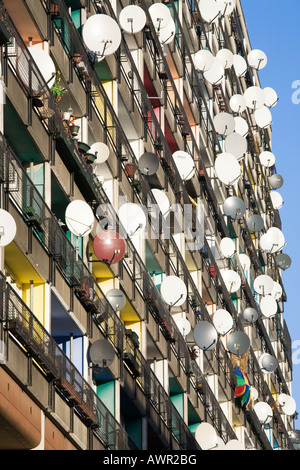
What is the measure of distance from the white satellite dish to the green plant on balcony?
1910 cm

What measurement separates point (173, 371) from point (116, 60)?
12147mm

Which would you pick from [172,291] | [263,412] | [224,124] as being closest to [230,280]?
[263,412]

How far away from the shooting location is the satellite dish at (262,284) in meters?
65.0

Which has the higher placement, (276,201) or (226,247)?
(276,201)

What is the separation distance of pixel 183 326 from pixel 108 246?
14661mm

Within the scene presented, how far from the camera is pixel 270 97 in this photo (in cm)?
6906

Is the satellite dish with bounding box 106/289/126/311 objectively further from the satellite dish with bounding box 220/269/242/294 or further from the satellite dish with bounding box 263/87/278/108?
the satellite dish with bounding box 263/87/278/108

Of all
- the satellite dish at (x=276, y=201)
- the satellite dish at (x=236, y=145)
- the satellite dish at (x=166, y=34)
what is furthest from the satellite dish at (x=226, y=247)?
the satellite dish at (x=276, y=201)

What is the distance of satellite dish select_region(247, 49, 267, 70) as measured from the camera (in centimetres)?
6794

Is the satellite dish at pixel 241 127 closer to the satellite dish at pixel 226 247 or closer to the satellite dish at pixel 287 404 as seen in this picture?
the satellite dish at pixel 226 247

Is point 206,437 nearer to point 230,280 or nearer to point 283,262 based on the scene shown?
point 230,280

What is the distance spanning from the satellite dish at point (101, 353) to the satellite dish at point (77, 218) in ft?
12.8

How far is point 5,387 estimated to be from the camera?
90.7ft
